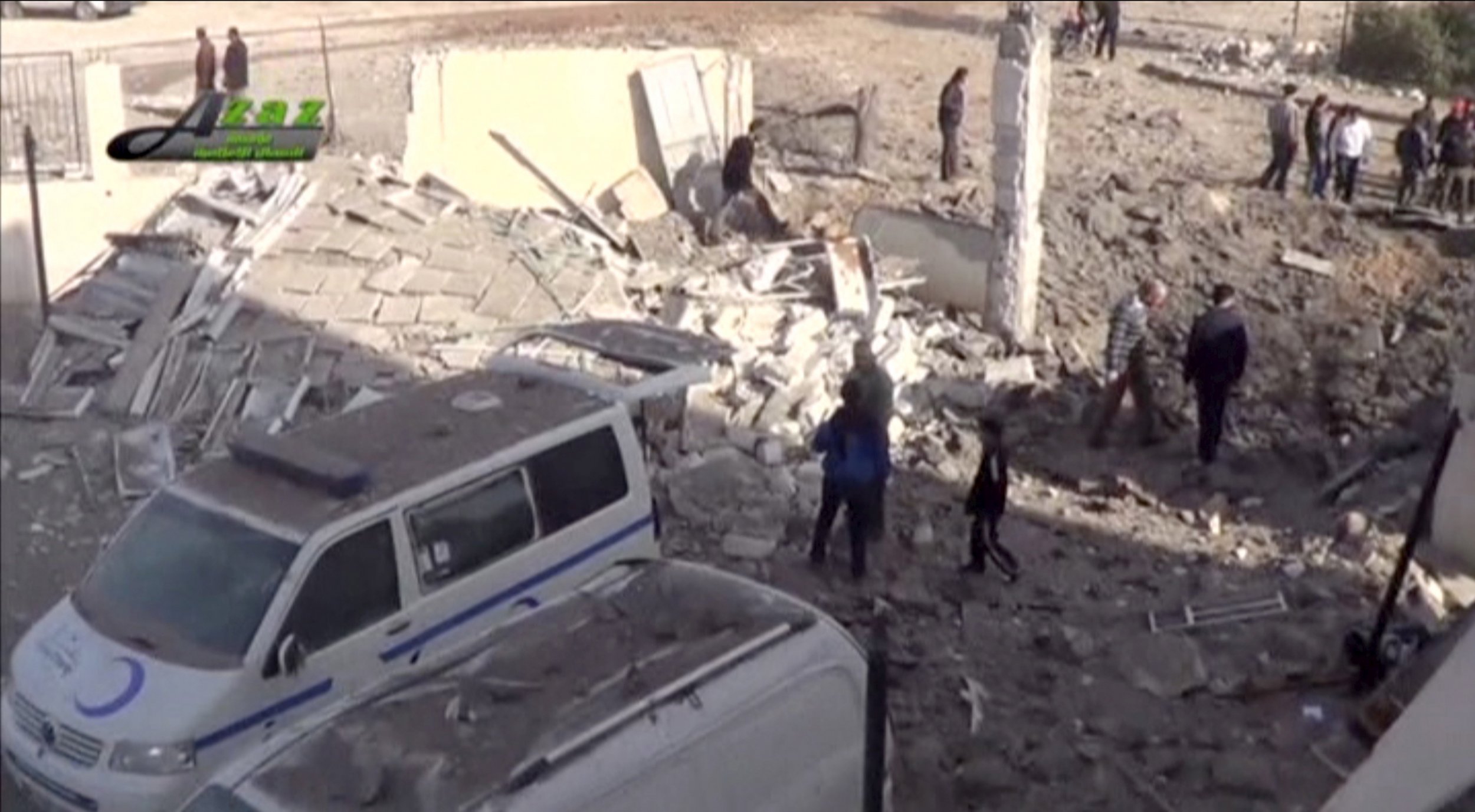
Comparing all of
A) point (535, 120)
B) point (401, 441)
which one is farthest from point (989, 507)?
point (535, 120)

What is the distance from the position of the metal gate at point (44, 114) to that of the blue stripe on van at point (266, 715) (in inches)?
408

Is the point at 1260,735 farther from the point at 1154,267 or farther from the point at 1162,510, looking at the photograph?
the point at 1154,267

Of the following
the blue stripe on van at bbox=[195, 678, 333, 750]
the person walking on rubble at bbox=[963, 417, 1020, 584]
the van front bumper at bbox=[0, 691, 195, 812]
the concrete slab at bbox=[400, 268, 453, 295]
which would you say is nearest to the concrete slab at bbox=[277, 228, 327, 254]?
the concrete slab at bbox=[400, 268, 453, 295]

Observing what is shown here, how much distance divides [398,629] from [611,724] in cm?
279

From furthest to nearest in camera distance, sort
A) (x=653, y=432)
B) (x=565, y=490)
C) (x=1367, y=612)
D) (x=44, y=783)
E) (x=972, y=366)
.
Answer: (x=972, y=366), (x=653, y=432), (x=1367, y=612), (x=565, y=490), (x=44, y=783)

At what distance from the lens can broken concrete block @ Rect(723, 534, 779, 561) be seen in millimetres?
14656

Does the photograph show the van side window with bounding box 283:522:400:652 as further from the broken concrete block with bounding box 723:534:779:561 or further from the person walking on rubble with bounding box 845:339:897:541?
the broken concrete block with bounding box 723:534:779:561

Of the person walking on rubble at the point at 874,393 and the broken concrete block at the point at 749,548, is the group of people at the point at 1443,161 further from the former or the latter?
the broken concrete block at the point at 749,548

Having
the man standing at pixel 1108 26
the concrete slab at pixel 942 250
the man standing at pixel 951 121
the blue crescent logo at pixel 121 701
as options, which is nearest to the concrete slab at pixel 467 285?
the concrete slab at pixel 942 250

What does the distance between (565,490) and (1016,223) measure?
8.06m

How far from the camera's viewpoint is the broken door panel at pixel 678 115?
23.1 meters

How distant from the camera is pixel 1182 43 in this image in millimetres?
33938

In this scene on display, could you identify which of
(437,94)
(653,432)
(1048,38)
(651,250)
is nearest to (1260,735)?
(653,432)

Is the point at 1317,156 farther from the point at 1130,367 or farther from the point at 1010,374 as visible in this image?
the point at 1130,367
